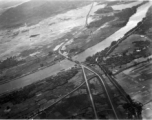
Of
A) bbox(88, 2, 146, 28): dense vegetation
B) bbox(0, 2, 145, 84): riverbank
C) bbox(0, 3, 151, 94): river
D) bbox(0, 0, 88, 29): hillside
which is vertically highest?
bbox(0, 0, 88, 29): hillside

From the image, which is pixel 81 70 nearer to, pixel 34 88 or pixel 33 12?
pixel 34 88

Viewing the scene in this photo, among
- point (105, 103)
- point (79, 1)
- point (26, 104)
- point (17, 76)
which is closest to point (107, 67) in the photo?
point (105, 103)

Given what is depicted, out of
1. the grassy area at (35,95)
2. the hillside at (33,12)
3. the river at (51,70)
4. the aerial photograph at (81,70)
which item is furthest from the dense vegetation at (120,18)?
the hillside at (33,12)

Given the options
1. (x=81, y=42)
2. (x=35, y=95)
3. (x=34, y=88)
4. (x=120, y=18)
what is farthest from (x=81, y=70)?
(x=120, y=18)

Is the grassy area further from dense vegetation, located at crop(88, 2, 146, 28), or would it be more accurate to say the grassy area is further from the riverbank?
dense vegetation, located at crop(88, 2, 146, 28)

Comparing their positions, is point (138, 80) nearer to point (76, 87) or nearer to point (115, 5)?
point (76, 87)

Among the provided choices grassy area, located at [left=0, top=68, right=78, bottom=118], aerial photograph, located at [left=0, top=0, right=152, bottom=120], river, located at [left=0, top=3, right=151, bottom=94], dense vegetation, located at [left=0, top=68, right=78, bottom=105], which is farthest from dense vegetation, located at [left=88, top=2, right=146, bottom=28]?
dense vegetation, located at [left=0, top=68, right=78, bottom=105]

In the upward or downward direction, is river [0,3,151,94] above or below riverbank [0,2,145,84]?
below
